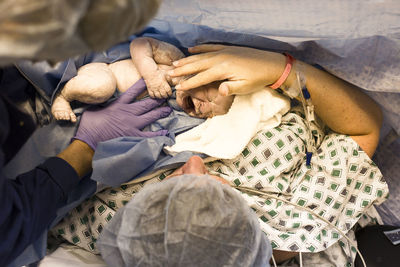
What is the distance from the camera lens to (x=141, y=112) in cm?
118

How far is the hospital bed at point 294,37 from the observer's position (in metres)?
0.87

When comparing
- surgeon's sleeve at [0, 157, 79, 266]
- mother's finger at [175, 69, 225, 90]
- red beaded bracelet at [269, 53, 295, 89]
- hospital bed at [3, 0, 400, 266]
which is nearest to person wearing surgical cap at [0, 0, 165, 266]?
surgeon's sleeve at [0, 157, 79, 266]

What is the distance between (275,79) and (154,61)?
0.42 metres

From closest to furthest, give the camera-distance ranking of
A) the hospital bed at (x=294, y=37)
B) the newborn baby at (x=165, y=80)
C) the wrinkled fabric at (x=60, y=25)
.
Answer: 1. the wrinkled fabric at (x=60, y=25)
2. the hospital bed at (x=294, y=37)
3. the newborn baby at (x=165, y=80)

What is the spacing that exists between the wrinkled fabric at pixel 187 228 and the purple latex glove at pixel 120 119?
16.9 inches

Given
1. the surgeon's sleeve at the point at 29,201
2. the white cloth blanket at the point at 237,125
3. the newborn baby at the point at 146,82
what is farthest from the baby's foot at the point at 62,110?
the white cloth blanket at the point at 237,125

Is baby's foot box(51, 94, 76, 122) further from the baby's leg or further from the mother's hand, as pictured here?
the mother's hand

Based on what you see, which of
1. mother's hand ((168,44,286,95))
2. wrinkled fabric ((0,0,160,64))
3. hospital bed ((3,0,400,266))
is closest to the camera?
wrinkled fabric ((0,0,160,64))

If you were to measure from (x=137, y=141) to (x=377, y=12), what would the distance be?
0.76 metres

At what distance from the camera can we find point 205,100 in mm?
1146

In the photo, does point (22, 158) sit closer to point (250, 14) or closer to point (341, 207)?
Result: point (250, 14)

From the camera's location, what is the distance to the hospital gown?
1.06 meters

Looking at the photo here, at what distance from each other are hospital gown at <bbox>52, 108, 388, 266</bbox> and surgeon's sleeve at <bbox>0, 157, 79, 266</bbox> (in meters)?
0.21

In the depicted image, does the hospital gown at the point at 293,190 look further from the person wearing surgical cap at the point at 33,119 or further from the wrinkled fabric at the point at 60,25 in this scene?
the wrinkled fabric at the point at 60,25
